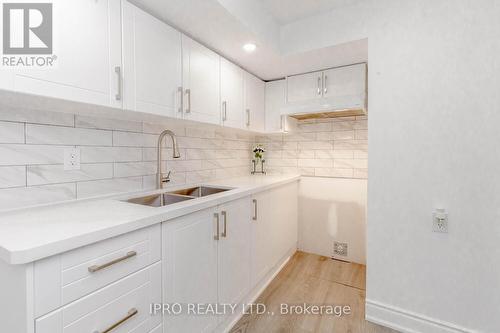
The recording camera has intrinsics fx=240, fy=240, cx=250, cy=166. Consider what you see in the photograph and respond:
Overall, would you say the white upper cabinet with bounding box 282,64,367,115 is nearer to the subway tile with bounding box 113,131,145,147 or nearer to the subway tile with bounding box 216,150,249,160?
the subway tile with bounding box 216,150,249,160

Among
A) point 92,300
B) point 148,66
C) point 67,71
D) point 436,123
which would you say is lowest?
point 92,300

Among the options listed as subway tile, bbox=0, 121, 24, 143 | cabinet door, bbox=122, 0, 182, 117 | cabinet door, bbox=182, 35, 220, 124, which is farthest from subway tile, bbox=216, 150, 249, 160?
subway tile, bbox=0, 121, 24, 143

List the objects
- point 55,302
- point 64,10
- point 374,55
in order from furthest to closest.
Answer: point 374,55, point 64,10, point 55,302

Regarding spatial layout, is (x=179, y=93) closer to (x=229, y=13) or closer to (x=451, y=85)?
(x=229, y=13)

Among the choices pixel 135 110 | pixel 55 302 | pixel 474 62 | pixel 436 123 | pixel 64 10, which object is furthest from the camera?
pixel 436 123

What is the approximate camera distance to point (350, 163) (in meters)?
2.65

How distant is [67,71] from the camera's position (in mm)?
1046

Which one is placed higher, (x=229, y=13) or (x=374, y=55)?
(x=229, y=13)

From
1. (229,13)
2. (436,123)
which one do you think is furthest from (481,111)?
(229,13)

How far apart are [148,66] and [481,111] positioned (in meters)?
1.97

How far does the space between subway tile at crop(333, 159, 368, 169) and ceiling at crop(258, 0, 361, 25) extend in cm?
147

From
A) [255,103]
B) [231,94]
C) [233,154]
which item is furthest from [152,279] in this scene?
[255,103]

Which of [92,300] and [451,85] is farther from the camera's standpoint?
[451,85]

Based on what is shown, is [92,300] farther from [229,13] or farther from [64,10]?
[229,13]
